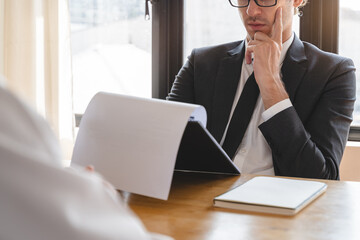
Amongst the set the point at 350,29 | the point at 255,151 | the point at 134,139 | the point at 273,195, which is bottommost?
the point at 255,151

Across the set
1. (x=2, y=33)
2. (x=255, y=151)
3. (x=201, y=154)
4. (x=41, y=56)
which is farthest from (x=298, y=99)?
(x=2, y=33)

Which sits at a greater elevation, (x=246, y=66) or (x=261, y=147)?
(x=246, y=66)

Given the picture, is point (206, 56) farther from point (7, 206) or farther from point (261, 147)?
point (7, 206)

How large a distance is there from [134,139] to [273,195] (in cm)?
30

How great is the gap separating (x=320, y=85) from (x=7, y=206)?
148cm

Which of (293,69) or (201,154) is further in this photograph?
(293,69)

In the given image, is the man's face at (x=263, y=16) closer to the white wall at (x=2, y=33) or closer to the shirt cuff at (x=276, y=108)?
the shirt cuff at (x=276, y=108)

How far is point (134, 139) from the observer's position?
1082 millimetres

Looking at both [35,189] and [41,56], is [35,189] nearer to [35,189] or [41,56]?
[35,189]

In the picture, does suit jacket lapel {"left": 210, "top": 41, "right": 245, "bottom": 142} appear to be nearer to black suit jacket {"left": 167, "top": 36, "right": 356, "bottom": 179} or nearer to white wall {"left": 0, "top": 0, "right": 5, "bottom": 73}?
black suit jacket {"left": 167, "top": 36, "right": 356, "bottom": 179}

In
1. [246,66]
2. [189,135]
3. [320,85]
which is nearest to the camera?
[189,135]

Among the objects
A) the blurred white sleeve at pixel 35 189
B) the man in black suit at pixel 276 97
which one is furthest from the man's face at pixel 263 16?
the blurred white sleeve at pixel 35 189

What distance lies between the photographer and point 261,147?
1.77 m

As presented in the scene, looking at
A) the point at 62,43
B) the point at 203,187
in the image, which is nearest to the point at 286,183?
the point at 203,187
